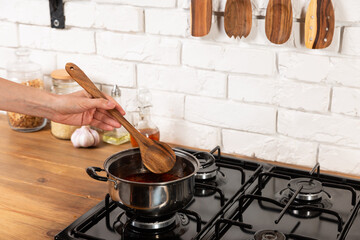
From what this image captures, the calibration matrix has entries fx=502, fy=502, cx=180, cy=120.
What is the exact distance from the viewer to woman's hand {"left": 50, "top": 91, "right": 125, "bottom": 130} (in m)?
1.21

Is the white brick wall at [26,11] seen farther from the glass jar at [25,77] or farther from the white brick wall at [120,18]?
the white brick wall at [120,18]

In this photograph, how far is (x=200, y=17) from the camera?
1473mm

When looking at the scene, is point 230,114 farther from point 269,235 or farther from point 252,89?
point 269,235

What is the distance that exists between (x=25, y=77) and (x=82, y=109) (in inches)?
25.7

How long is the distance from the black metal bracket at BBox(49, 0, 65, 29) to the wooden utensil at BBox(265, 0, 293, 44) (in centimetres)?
75

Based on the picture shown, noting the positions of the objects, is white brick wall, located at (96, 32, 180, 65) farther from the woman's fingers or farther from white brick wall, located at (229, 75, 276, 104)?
the woman's fingers

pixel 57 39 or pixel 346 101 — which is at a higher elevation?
pixel 57 39

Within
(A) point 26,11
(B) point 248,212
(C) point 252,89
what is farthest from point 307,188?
(A) point 26,11

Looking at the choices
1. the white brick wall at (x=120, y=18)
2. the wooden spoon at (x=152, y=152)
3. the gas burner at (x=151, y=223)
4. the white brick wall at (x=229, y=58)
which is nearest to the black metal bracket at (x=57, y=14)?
the white brick wall at (x=120, y=18)

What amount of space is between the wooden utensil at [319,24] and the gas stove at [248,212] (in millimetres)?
355

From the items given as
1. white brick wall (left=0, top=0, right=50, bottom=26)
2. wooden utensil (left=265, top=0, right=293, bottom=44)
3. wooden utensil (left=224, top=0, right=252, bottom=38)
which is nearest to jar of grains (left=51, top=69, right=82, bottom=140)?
white brick wall (left=0, top=0, right=50, bottom=26)

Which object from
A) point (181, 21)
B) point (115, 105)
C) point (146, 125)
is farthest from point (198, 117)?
point (115, 105)

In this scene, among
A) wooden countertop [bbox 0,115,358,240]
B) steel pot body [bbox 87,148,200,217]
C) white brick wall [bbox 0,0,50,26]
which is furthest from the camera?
white brick wall [bbox 0,0,50,26]

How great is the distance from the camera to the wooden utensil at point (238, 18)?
141 cm
